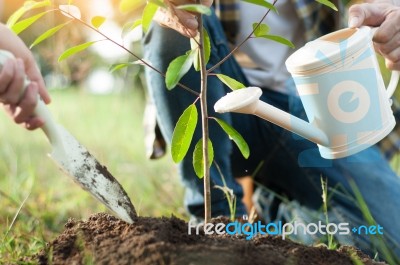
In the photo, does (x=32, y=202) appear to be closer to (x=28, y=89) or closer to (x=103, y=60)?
(x=28, y=89)

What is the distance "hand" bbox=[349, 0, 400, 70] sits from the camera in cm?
127

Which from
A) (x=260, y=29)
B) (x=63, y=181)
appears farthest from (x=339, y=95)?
(x=63, y=181)

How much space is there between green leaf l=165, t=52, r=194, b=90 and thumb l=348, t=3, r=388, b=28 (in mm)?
345

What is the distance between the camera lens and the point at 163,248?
3.28ft

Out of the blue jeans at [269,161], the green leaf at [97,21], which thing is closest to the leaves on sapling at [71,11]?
the green leaf at [97,21]

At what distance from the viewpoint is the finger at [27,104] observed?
98cm

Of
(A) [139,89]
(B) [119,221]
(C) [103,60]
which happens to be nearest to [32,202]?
(B) [119,221]

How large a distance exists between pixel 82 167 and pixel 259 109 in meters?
0.32

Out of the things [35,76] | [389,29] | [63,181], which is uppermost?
[389,29]

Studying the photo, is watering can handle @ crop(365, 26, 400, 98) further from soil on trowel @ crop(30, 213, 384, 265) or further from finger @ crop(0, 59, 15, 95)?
finger @ crop(0, 59, 15, 95)

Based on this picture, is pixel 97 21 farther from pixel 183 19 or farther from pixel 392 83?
pixel 392 83

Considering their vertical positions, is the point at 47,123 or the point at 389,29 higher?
the point at 389,29

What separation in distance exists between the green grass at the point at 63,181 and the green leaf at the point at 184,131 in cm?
33

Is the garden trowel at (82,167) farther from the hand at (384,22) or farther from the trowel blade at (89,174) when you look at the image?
the hand at (384,22)
